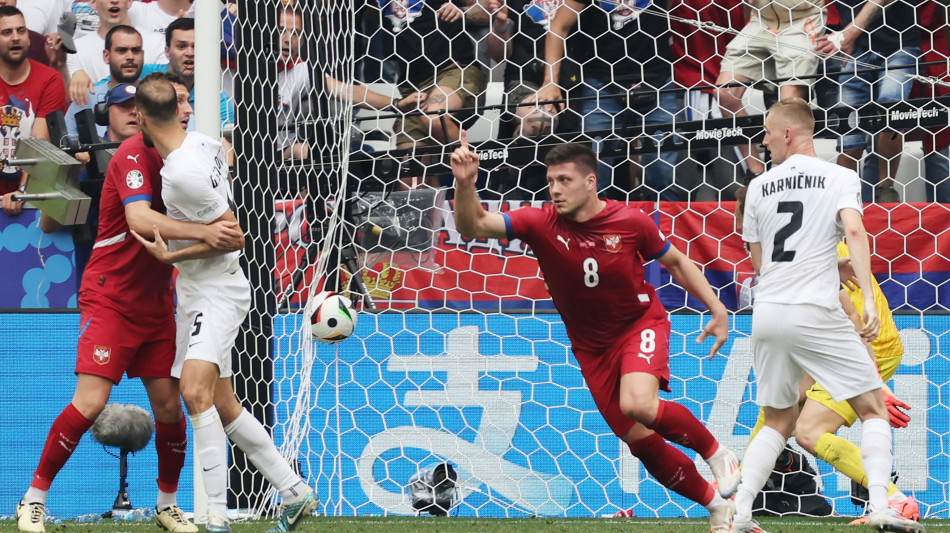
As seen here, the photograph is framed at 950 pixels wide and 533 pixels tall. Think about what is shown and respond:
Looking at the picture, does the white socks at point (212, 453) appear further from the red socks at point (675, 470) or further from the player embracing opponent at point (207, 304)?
the red socks at point (675, 470)

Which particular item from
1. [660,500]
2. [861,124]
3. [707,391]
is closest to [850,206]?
[707,391]

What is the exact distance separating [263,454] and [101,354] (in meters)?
0.79

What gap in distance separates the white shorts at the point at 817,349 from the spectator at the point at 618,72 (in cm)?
291

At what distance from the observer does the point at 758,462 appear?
4582 mm

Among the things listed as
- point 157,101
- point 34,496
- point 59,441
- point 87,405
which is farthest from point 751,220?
point 34,496

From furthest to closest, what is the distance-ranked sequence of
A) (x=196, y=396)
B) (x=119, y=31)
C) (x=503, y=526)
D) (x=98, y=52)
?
(x=98, y=52) < (x=119, y=31) < (x=503, y=526) < (x=196, y=396)

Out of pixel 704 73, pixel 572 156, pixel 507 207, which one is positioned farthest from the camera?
pixel 704 73

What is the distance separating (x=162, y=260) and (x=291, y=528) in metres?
1.20

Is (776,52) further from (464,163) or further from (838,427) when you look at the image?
(464,163)

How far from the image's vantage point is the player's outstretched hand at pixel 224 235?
442 centimetres

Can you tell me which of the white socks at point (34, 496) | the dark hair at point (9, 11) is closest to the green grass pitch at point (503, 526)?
the white socks at point (34, 496)

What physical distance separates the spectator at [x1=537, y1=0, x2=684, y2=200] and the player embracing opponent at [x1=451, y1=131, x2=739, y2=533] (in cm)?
276

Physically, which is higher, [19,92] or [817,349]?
[19,92]

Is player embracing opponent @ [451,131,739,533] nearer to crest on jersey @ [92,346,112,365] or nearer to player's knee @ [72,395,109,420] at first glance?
crest on jersey @ [92,346,112,365]
